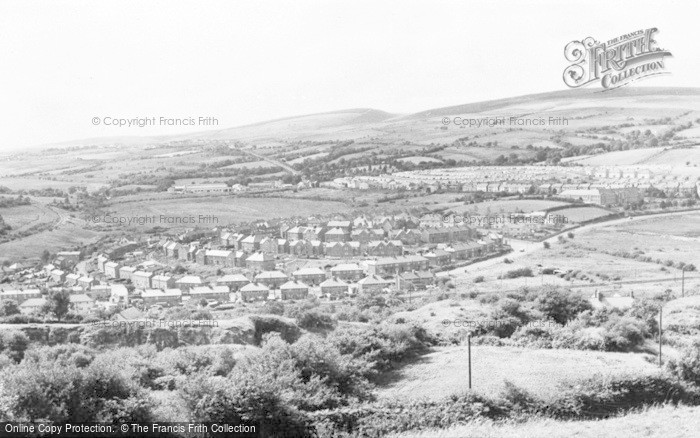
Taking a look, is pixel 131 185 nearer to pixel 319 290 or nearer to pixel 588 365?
pixel 319 290

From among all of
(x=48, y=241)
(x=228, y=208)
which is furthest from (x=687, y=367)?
(x=228, y=208)

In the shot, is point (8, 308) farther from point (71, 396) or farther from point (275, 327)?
point (71, 396)

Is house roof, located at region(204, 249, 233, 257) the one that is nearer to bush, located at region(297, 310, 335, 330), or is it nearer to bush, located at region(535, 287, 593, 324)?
bush, located at region(297, 310, 335, 330)

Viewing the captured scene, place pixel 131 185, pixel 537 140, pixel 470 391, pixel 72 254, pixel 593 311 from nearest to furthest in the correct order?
pixel 470 391 < pixel 593 311 < pixel 72 254 < pixel 131 185 < pixel 537 140

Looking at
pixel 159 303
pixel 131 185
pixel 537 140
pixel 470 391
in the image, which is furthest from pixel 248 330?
pixel 537 140

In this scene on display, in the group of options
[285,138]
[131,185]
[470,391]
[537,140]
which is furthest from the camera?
[285,138]

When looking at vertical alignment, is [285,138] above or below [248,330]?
above

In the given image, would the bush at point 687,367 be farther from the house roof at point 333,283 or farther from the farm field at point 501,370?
the house roof at point 333,283
